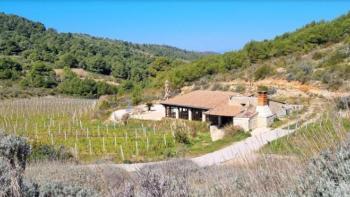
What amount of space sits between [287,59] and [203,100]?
48.9ft

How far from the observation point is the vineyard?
22906 millimetres

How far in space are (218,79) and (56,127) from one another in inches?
725

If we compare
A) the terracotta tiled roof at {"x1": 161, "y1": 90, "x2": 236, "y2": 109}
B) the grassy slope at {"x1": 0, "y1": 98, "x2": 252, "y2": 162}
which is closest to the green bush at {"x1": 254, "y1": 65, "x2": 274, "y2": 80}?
the terracotta tiled roof at {"x1": 161, "y1": 90, "x2": 236, "y2": 109}

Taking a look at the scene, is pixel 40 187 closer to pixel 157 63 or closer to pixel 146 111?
pixel 146 111

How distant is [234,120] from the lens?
26875 millimetres

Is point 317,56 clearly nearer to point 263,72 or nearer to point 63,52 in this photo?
point 263,72

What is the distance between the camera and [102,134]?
29.8 meters

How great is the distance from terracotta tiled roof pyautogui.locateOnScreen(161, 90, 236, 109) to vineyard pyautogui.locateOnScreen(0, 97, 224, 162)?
1.51 meters

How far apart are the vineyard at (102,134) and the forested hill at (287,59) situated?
12.0m

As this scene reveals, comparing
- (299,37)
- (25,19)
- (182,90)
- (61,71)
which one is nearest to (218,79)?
(182,90)

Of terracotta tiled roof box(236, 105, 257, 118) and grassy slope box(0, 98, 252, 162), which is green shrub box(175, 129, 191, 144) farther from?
terracotta tiled roof box(236, 105, 257, 118)

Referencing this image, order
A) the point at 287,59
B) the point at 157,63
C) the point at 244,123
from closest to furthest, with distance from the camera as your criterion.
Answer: the point at 244,123 < the point at 287,59 < the point at 157,63

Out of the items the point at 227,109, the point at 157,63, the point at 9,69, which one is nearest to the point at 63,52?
the point at 9,69

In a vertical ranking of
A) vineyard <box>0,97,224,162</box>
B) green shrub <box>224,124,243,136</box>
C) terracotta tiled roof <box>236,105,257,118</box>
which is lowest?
A: vineyard <box>0,97,224,162</box>
